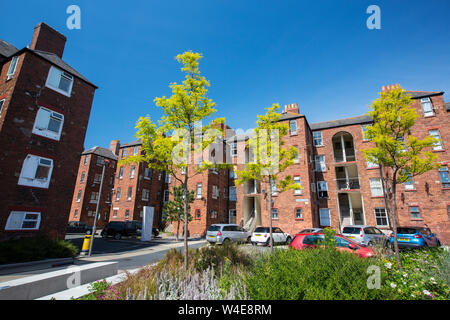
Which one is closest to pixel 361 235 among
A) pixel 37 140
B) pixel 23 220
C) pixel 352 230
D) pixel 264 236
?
pixel 352 230

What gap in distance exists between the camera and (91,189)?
34844 millimetres

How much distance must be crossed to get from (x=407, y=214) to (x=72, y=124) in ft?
103

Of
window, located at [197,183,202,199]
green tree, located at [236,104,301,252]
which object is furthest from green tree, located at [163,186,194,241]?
green tree, located at [236,104,301,252]

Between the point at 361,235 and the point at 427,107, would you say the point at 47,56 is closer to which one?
the point at 361,235

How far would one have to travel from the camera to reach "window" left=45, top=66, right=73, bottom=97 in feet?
48.1

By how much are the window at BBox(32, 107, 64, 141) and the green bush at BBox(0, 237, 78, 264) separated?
22.0ft

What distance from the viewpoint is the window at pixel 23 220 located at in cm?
1178

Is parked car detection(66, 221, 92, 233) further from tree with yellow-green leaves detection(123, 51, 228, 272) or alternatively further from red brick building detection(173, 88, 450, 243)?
tree with yellow-green leaves detection(123, 51, 228, 272)

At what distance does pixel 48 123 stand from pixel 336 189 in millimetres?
28104

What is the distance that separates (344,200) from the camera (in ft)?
88.1

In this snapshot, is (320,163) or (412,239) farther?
(320,163)

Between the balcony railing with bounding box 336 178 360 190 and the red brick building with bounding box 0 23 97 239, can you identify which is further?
the balcony railing with bounding box 336 178 360 190
